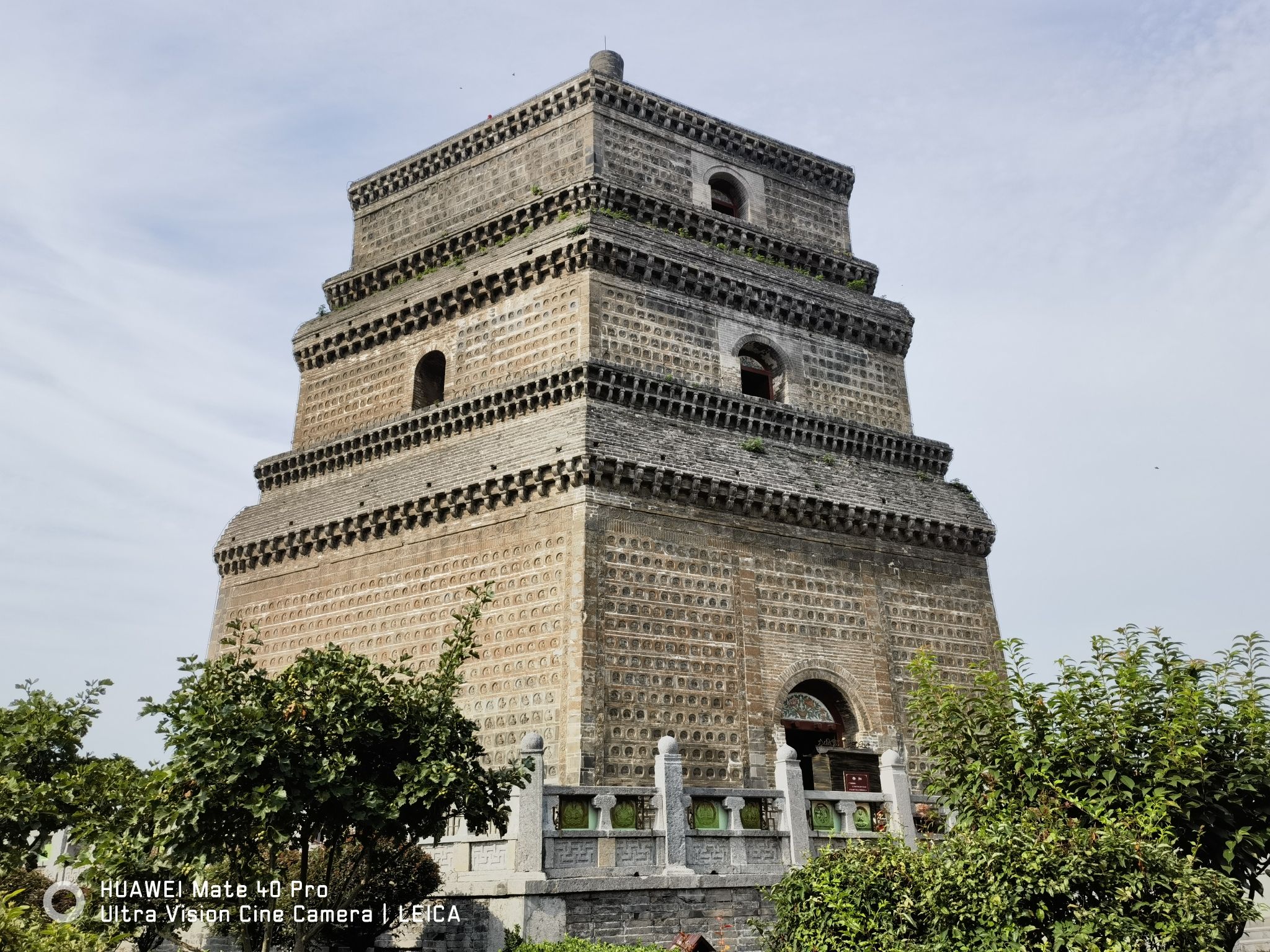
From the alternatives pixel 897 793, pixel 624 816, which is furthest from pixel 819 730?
pixel 624 816

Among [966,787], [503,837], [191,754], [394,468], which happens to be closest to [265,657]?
[394,468]

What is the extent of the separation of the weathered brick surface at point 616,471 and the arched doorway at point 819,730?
373 millimetres

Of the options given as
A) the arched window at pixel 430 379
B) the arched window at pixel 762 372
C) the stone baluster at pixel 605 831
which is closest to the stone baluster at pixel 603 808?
the stone baluster at pixel 605 831

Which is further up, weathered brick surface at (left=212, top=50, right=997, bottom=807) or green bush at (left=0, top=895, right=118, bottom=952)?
weathered brick surface at (left=212, top=50, right=997, bottom=807)

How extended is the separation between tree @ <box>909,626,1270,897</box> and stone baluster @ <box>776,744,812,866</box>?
307 cm

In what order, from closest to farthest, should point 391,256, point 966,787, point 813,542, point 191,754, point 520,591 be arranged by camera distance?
point 191,754
point 966,787
point 520,591
point 813,542
point 391,256

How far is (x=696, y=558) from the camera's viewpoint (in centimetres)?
2027

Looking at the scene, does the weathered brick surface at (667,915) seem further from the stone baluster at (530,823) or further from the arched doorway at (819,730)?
the arched doorway at (819,730)

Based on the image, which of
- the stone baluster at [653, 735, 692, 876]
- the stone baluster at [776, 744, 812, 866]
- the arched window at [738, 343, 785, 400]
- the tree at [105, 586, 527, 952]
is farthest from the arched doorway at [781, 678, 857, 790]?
the tree at [105, 586, 527, 952]

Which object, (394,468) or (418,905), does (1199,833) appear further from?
(394,468)

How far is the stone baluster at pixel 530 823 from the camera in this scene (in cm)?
1361

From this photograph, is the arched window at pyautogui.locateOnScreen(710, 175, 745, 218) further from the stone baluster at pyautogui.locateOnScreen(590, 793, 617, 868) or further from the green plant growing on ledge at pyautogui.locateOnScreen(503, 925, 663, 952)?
the green plant growing on ledge at pyautogui.locateOnScreen(503, 925, 663, 952)

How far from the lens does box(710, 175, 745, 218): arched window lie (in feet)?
85.7

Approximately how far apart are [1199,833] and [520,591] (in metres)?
11.6
